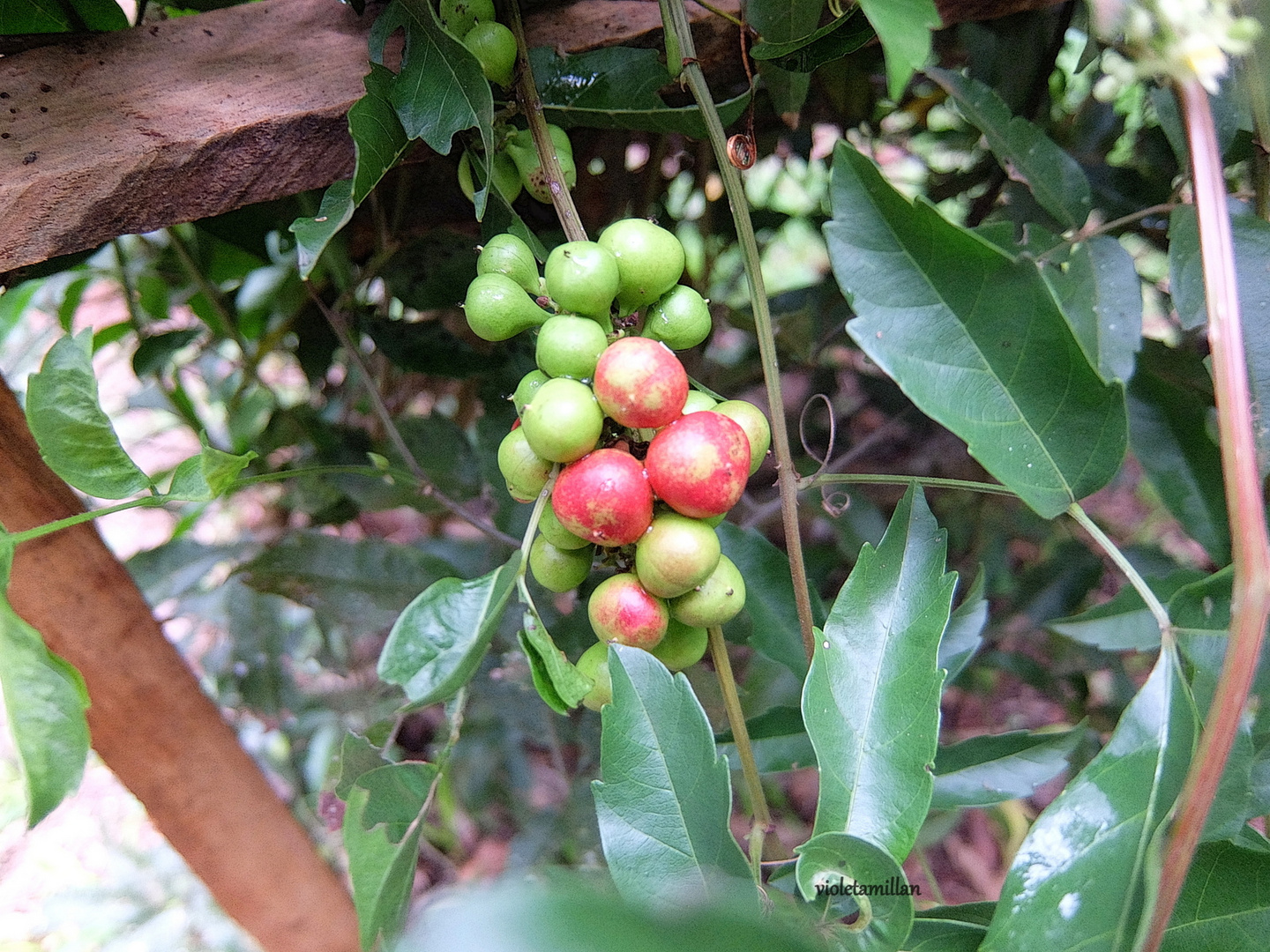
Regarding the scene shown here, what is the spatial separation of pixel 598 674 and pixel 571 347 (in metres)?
0.21

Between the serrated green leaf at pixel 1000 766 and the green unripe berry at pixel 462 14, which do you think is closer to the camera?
the green unripe berry at pixel 462 14

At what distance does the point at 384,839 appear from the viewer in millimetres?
508

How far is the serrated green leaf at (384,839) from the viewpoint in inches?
19.6

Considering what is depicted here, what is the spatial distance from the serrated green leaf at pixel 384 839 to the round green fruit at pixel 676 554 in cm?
21

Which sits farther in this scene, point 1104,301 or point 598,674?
point 1104,301

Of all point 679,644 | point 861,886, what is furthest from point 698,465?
point 861,886

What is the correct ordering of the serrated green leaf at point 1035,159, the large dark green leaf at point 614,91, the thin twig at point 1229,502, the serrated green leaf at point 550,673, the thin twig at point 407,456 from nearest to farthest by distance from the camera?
the thin twig at point 1229,502, the serrated green leaf at point 550,673, the large dark green leaf at point 614,91, the serrated green leaf at point 1035,159, the thin twig at point 407,456

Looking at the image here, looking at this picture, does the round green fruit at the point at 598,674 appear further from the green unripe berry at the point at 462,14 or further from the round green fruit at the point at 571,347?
the green unripe berry at the point at 462,14

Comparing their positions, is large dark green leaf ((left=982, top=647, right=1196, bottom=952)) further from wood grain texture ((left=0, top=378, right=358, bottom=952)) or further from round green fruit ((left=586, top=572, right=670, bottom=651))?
wood grain texture ((left=0, top=378, right=358, bottom=952))

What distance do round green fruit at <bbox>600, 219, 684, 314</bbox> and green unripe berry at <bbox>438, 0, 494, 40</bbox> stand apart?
20cm

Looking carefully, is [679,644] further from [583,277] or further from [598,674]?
[583,277]

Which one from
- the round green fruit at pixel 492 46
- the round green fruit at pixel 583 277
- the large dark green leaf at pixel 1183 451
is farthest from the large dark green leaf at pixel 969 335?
the large dark green leaf at pixel 1183 451

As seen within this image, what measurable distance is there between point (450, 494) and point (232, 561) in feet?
1.16

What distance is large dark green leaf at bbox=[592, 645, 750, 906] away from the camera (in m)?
0.48
